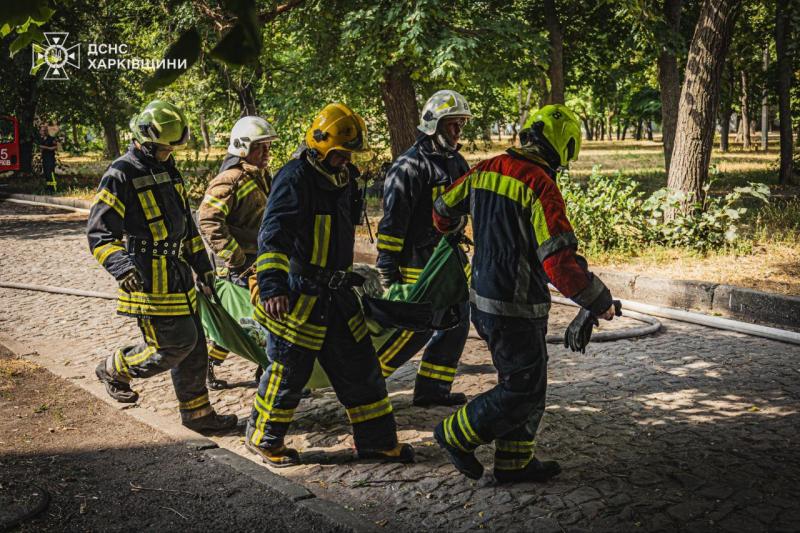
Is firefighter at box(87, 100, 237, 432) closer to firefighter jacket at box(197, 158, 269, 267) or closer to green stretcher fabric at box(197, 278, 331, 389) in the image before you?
green stretcher fabric at box(197, 278, 331, 389)

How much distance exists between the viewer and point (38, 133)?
25.5 meters

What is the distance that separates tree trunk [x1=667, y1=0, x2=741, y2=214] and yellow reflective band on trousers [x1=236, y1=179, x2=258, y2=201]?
6.07m

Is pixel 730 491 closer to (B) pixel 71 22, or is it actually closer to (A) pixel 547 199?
(A) pixel 547 199

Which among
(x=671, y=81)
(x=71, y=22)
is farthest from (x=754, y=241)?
(x=71, y=22)

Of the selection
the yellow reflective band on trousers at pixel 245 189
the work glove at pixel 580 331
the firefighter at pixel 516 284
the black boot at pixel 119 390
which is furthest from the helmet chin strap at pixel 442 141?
the black boot at pixel 119 390

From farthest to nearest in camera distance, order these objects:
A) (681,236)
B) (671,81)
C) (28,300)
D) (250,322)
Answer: (671,81)
(681,236)
(28,300)
(250,322)

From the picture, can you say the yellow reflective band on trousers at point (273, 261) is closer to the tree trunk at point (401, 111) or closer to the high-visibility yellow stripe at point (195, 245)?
the high-visibility yellow stripe at point (195, 245)

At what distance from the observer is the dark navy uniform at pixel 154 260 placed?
5.08 m

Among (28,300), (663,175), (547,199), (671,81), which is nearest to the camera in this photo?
(547,199)

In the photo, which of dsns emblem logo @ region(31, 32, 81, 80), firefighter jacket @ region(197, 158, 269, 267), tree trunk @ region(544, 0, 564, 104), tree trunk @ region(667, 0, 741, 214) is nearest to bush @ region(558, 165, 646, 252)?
tree trunk @ region(667, 0, 741, 214)

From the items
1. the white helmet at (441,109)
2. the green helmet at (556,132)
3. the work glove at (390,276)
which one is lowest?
the work glove at (390,276)

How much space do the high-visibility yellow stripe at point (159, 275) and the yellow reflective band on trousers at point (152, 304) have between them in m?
0.04

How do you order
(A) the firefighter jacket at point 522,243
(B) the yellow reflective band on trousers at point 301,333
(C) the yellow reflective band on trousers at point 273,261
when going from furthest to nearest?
(B) the yellow reflective band on trousers at point 301,333 < (C) the yellow reflective band on trousers at point 273,261 < (A) the firefighter jacket at point 522,243

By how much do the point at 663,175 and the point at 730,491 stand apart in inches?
724
